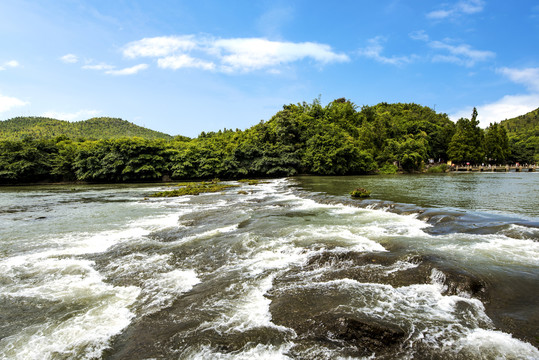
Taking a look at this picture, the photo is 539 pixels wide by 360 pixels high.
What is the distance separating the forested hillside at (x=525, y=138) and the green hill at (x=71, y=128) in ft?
385

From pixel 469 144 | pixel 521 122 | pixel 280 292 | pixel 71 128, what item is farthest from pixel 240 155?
pixel 521 122

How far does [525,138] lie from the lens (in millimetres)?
95188

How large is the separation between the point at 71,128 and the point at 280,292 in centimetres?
11925

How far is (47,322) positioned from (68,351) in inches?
48.6

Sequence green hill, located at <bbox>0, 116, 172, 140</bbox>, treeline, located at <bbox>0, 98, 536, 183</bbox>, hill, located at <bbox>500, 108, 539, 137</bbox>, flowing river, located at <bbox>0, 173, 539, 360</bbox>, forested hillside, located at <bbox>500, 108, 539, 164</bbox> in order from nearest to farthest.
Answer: flowing river, located at <bbox>0, 173, 539, 360</bbox>, treeline, located at <bbox>0, 98, 536, 183</bbox>, forested hillside, located at <bbox>500, 108, 539, 164</bbox>, green hill, located at <bbox>0, 116, 172, 140</bbox>, hill, located at <bbox>500, 108, 539, 137</bbox>

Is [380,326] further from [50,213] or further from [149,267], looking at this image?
[50,213]

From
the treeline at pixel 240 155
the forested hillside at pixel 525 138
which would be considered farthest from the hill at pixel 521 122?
the treeline at pixel 240 155

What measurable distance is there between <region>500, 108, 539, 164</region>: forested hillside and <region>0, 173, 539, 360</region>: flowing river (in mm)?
87827

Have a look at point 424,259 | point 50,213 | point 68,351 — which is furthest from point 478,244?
point 50,213

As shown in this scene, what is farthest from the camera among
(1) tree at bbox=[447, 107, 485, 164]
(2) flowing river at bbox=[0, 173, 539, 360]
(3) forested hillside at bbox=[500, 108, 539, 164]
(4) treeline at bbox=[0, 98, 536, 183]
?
A: (3) forested hillside at bbox=[500, 108, 539, 164]

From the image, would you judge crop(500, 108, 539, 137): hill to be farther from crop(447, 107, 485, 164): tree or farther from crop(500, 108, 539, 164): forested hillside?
crop(447, 107, 485, 164): tree

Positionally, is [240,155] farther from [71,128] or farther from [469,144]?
[71,128]

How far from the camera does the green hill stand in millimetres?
88062

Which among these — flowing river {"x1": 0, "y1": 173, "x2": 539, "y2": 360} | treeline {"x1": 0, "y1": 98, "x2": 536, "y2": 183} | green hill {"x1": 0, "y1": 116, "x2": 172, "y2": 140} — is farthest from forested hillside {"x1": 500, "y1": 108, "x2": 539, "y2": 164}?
green hill {"x1": 0, "y1": 116, "x2": 172, "y2": 140}
